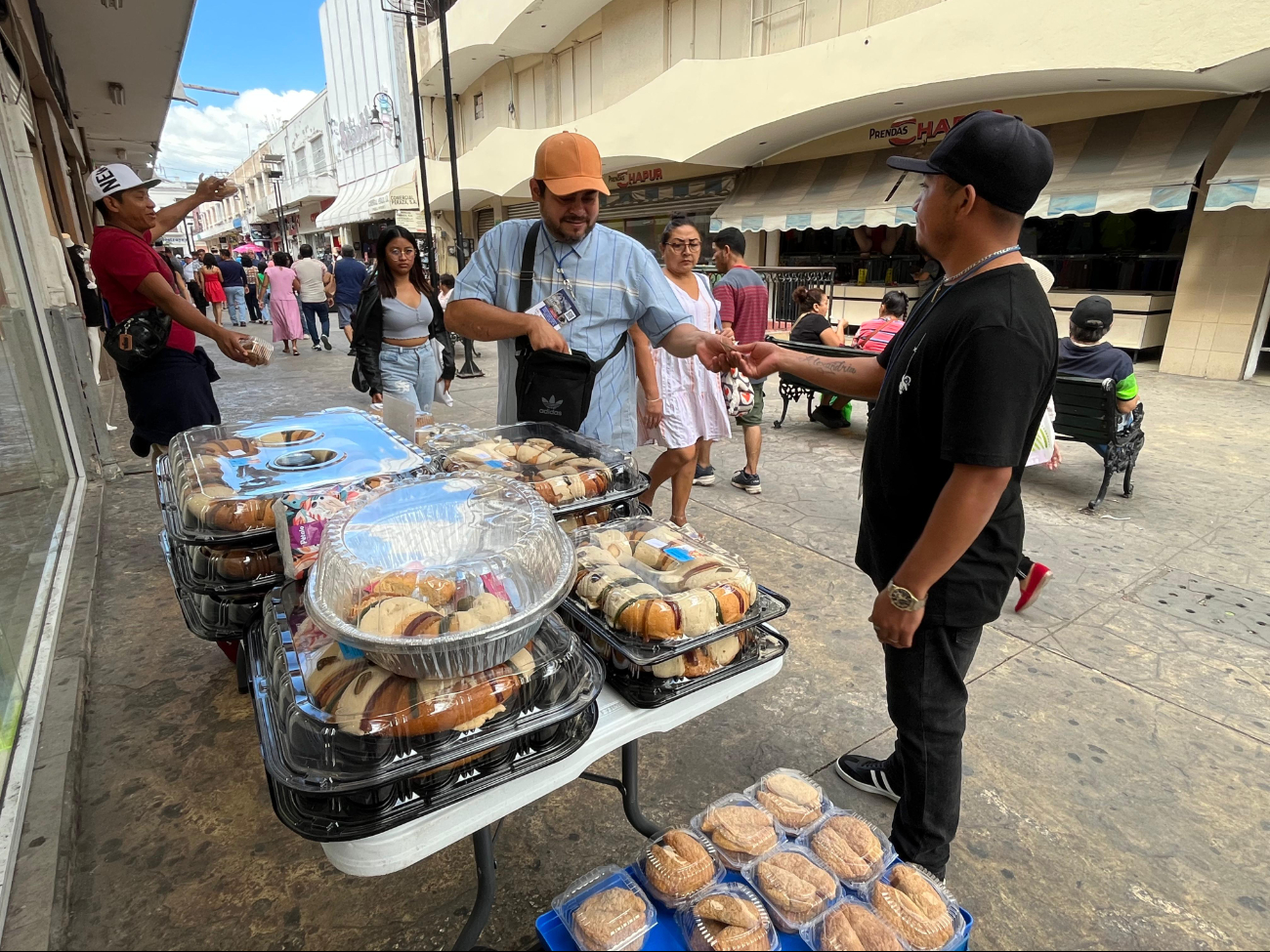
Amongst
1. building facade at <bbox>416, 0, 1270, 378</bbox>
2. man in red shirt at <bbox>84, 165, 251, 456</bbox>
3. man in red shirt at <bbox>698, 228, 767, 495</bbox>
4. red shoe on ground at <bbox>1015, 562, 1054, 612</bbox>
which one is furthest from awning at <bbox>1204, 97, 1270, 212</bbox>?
man in red shirt at <bbox>84, 165, 251, 456</bbox>

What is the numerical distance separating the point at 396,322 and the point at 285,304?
8013 millimetres

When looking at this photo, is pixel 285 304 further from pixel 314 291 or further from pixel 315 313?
pixel 315 313

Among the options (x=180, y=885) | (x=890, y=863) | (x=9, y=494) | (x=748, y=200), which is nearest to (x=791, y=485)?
(x=890, y=863)

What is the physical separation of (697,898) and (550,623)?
60 cm

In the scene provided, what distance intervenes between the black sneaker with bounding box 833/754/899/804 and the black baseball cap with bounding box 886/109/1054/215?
1.73 metres

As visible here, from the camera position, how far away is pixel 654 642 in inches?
52.6

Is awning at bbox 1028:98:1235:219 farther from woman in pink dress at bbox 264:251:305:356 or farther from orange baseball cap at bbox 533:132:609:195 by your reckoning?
woman in pink dress at bbox 264:251:305:356

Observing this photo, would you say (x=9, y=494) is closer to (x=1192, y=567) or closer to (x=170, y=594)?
(x=170, y=594)

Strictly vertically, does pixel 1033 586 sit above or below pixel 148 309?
below

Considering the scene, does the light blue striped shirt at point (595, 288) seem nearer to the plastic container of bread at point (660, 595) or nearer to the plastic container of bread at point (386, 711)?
the plastic container of bread at point (660, 595)

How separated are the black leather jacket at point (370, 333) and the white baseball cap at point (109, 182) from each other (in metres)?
1.55

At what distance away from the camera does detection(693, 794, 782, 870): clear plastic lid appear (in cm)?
136

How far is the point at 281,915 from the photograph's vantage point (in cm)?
174

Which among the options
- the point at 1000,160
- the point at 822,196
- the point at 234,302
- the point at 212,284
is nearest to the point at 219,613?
the point at 1000,160
